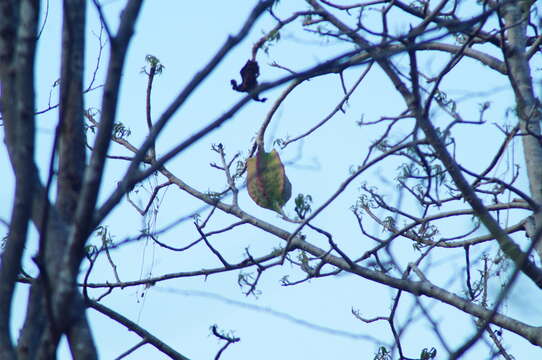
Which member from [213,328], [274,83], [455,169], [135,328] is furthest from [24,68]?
[455,169]

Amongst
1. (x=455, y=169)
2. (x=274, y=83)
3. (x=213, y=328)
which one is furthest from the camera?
(x=455, y=169)

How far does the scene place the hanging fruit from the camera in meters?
3.24

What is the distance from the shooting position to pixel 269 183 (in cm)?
327

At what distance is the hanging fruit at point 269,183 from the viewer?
3240mm

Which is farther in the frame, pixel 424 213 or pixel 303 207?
pixel 424 213

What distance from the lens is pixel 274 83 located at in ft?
5.25

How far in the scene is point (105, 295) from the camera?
3508 millimetres

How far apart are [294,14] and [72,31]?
172 centimetres

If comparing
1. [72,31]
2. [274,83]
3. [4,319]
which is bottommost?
[4,319]

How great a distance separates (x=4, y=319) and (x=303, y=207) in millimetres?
1553

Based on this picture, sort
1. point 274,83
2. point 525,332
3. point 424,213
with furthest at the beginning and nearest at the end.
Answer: point 424,213 → point 525,332 → point 274,83

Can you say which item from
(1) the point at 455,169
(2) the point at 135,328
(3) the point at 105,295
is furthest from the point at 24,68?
(3) the point at 105,295

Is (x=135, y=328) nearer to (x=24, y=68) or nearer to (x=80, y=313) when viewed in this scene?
(x=80, y=313)

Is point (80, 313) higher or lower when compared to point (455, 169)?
lower
